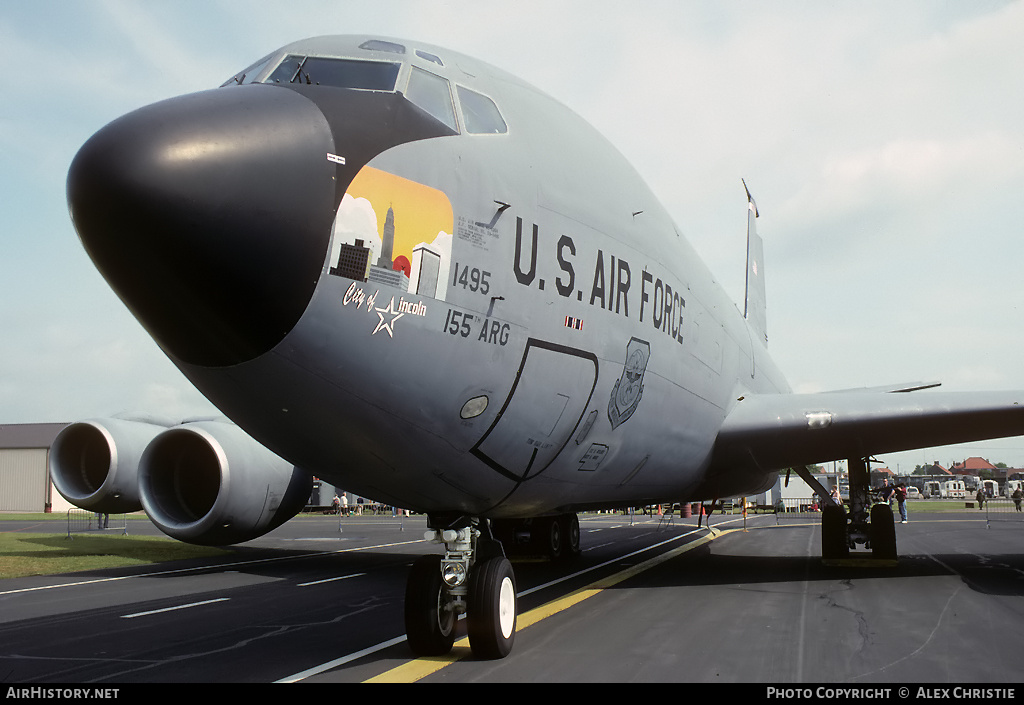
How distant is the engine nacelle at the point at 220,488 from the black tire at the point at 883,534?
8.70 metres

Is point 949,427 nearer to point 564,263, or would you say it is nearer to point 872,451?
point 872,451

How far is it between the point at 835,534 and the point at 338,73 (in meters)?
10.8

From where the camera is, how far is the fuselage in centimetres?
375

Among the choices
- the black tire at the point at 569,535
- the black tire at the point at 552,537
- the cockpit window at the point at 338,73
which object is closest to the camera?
the cockpit window at the point at 338,73

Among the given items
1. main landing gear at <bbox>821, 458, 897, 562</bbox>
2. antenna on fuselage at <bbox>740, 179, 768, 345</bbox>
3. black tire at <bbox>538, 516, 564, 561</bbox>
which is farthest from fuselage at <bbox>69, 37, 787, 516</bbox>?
antenna on fuselage at <bbox>740, 179, 768, 345</bbox>

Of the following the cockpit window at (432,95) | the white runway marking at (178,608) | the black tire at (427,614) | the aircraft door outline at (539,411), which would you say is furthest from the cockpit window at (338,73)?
the white runway marking at (178,608)

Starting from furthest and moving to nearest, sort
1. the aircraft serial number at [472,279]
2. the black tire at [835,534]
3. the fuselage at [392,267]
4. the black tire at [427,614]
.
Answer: the black tire at [835,534] < the black tire at [427,614] < the aircraft serial number at [472,279] < the fuselage at [392,267]

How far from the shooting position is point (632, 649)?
5922 mm

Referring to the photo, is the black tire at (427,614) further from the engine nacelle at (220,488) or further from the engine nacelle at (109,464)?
the engine nacelle at (109,464)

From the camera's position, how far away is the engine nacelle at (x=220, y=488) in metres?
11.3

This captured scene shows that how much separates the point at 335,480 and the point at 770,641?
3708 mm

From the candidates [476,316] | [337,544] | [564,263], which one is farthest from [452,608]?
[337,544]

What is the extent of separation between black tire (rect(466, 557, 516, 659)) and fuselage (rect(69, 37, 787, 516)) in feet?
1.56

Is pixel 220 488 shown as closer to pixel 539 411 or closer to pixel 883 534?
pixel 539 411
